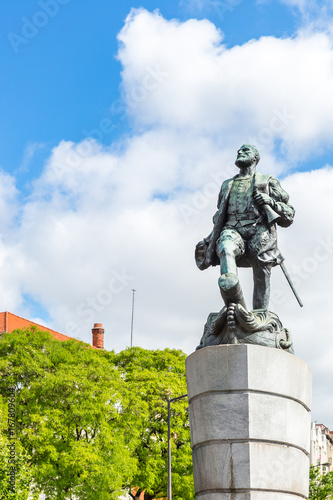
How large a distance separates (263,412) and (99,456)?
28.5m

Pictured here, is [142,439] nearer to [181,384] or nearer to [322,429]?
[181,384]

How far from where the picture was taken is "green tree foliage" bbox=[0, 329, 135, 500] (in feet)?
116

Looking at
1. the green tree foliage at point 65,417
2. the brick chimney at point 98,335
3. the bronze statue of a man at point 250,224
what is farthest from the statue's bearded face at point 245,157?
the brick chimney at point 98,335

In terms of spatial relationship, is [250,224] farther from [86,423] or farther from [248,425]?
[86,423]

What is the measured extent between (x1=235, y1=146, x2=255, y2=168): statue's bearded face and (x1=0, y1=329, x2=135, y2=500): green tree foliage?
1052 inches

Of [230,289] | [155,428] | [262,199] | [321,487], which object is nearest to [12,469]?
[155,428]

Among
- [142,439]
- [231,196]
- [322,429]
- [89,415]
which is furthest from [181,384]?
[322,429]

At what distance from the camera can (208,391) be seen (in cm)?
969

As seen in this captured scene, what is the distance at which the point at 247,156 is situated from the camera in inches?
457

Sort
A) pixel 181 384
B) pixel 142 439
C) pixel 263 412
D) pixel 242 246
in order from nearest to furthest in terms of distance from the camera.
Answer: pixel 263 412, pixel 242 246, pixel 142 439, pixel 181 384

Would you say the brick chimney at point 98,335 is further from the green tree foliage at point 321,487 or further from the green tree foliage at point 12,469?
the green tree foliage at point 12,469

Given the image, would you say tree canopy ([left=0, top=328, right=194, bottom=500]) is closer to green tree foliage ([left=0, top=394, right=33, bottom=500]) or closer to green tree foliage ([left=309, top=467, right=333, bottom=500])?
green tree foliage ([left=0, top=394, right=33, bottom=500])

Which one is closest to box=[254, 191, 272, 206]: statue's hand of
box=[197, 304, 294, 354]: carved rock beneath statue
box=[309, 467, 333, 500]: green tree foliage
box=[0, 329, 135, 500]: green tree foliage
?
box=[197, 304, 294, 354]: carved rock beneath statue

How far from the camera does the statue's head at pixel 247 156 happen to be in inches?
456
